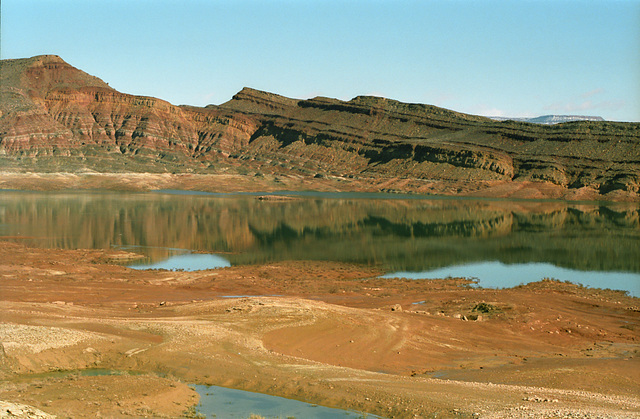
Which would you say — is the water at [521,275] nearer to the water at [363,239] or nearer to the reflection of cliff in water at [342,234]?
the water at [363,239]

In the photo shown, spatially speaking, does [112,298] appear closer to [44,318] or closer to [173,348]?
[44,318]

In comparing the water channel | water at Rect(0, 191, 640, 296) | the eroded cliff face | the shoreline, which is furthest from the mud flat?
the eroded cliff face

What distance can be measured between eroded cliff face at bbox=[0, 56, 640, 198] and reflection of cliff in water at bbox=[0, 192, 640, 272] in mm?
71399

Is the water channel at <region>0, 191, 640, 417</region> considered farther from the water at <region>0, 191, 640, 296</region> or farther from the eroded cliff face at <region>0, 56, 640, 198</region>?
the eroded cliff face at <region>0, 56, 640, 198</region>

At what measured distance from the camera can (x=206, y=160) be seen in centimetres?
18938

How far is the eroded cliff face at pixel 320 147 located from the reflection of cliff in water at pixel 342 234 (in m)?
71.4

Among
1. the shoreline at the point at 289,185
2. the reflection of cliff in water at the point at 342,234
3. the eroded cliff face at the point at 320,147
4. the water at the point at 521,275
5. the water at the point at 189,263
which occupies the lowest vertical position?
the water at the point at 189,263

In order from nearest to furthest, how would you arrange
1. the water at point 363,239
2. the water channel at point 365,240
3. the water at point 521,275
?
1. the water at point 521,275
2. the water channel at point 365,240
3. the water at point 363,239

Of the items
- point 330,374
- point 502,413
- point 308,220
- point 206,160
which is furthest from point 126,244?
point 206,160

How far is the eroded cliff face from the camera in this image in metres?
149

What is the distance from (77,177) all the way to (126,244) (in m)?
106

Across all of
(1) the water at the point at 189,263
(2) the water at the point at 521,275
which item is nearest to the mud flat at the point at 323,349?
(2) the water at the point at 521,275

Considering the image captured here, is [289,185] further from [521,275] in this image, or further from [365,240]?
[521,275]

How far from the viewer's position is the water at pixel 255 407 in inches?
502
